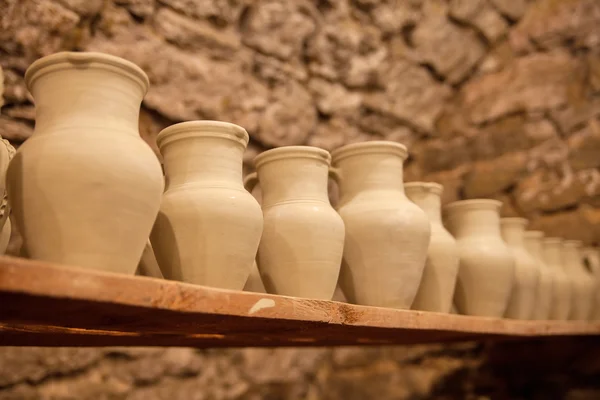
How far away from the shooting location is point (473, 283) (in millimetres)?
1298

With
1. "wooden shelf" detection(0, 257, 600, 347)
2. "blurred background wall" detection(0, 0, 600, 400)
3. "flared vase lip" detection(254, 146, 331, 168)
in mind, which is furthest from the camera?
"blurred background wall" detection(0, 0, 600, 400)

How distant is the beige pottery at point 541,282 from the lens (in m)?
1.53

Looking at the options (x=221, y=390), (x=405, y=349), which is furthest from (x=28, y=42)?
(x=405, y=349)

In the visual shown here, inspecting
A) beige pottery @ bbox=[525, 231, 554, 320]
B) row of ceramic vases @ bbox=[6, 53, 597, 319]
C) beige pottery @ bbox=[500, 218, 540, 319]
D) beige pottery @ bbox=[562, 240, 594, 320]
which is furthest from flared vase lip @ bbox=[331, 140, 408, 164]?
beige pottery @ bbox=[562, 240, 594, 320]

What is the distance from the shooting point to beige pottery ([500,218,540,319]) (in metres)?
1.43

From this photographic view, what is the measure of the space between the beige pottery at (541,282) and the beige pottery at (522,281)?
65 millimetres

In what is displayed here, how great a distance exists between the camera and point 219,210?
0.78 meters

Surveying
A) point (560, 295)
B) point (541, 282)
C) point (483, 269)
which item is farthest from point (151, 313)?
point (560, 295)

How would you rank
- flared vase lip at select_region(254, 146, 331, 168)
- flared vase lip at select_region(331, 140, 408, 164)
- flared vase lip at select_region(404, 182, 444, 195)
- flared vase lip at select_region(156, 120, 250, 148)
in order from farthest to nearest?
flared vase lip at select_region(404, 182, 444, 195) < flared vase lip at select_region(331, 140, 408, 164) < flared vase lip at select_region(254, 146, 331, 168) < flared vase lip at select_region(156, 120, 250, 148)

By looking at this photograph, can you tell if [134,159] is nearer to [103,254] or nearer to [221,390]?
[103,254]

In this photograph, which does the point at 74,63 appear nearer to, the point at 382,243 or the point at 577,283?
the point at 382,243

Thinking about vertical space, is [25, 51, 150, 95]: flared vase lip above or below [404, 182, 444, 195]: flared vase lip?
below

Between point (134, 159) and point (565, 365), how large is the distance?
1861 millimetres

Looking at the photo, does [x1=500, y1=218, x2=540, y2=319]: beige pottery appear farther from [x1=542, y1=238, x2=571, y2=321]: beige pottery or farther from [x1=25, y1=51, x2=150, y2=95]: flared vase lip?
[x1=25, y1=51, x2=150, y2=95]: flared vase lip
